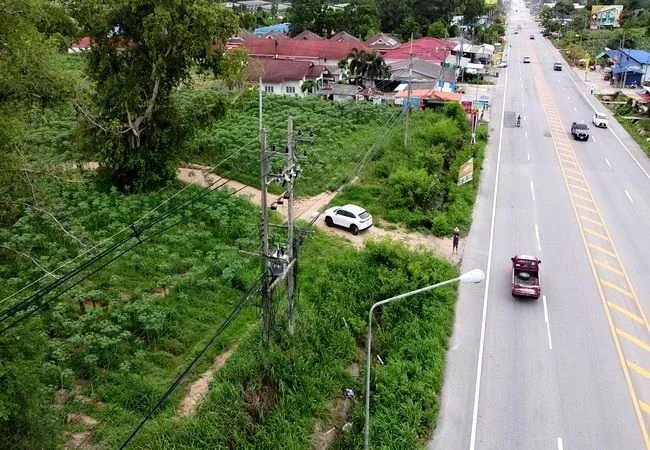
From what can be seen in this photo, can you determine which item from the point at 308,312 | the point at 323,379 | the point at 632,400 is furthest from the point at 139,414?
the point at 632,400

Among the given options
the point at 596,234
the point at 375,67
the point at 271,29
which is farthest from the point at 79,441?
the point at 271,29

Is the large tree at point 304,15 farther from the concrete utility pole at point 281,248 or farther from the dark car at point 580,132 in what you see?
the concrete utility pole at point 281,248

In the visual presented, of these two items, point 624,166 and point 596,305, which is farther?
point 624,166

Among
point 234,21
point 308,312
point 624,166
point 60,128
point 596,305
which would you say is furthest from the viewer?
point 60,128

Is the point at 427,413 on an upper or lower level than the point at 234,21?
lower

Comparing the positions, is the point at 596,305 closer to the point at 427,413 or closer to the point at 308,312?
the point at 427,413

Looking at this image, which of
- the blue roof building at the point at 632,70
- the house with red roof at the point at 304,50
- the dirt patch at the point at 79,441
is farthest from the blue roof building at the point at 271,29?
the dirt patch at the point at 79,441
